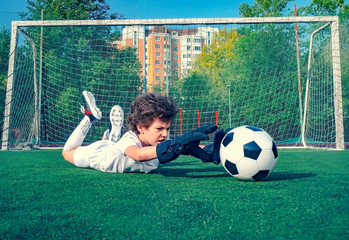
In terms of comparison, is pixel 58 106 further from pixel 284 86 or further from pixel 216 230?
pixel 216 230

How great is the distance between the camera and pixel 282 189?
2.07 meters

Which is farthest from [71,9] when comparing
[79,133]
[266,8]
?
[79,133]

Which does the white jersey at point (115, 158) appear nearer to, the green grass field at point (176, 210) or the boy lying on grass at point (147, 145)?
the boy lying on grass at point (147, 145)

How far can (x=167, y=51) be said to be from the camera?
8.80 meters

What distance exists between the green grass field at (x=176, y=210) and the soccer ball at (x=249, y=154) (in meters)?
0.10

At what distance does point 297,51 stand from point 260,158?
7959mm

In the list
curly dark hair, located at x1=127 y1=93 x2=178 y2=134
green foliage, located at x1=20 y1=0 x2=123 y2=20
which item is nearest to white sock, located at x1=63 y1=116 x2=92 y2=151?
curly dark hair, located at x1=127 y1=93 x2=178 y2=134

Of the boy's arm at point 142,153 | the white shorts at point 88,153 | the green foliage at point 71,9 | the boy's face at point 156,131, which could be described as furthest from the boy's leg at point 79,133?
the green foliage at point 71,9

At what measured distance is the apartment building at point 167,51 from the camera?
8.90 metres

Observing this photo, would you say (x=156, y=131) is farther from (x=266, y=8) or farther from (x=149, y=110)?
(x=266, y=8)

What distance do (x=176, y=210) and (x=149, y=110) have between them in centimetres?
155

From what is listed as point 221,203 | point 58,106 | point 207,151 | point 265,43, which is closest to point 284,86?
point 265,43

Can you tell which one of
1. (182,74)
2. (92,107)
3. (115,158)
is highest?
(182,74)

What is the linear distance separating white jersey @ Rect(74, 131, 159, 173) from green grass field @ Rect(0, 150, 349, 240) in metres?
0.57
